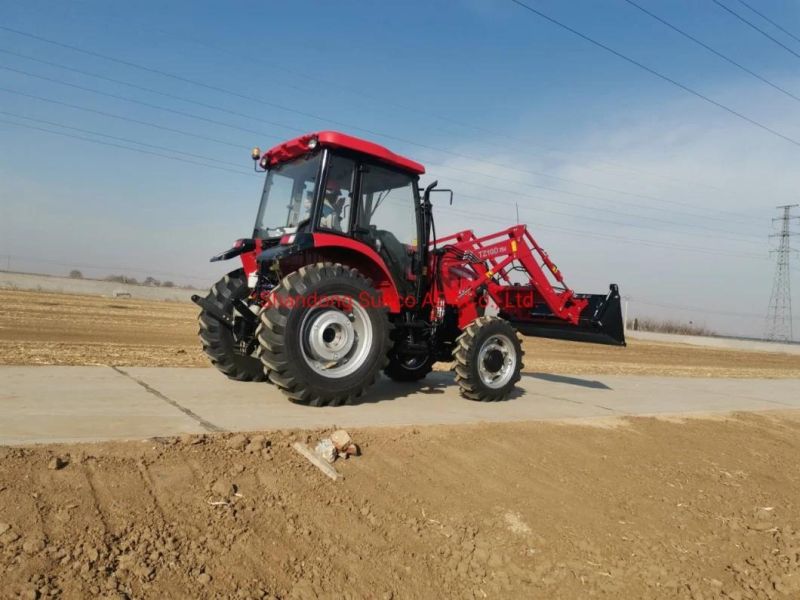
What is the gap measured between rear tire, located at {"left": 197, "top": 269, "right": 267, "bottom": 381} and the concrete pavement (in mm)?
189

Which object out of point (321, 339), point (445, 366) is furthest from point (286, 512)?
point (445, 366)

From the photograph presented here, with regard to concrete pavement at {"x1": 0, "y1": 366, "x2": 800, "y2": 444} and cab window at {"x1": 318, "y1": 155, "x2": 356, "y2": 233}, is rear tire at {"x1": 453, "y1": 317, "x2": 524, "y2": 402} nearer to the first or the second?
concrete pavement at {"x1": 0, "y1": 366, "x2": 800, "y2": 444}

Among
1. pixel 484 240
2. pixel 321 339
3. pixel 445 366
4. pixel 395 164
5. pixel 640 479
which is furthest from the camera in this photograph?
pixel 445 366

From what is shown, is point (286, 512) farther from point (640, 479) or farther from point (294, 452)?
point (640, 479)

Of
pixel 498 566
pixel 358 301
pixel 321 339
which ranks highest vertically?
pixel 358 301

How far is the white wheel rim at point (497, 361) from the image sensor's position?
7.10 m

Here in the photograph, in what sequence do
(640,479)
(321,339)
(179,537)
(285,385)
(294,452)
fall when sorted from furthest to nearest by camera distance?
1. (321,339)
2. (285,385)
3. (640,479)
4. (294,452)
5. (179,537)

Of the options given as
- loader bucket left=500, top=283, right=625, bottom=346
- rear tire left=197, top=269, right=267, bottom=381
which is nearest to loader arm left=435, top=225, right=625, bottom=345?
loader bucket left=500, top=283, right=625, bottom=346

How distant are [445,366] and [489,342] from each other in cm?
492

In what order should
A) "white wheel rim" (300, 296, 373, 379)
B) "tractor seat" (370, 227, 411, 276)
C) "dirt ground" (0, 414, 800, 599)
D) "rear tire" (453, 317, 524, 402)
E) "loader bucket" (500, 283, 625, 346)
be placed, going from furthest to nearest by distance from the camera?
1. "loader bucket" (500, 283, 625, 346)
2. "rear tire" (453, 317, 524, 402)
3. "tractor seat" (370, 227, 411, 276)
4. "white wheel rim" (300, 296, 373, 379)
5. "dirt ground" (0, 414, 800, 599)

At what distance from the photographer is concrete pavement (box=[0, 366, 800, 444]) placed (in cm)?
410

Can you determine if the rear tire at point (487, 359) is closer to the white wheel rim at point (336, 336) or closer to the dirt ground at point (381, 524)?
the white wheel rim at point (336, 336)

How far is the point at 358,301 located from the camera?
5.82 metres

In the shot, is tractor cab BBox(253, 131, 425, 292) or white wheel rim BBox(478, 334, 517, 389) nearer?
tractor cab BBox(253, 131, 425, 292)
